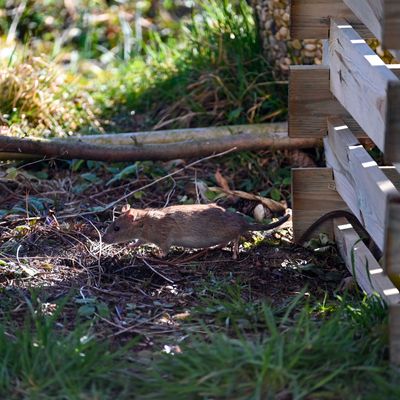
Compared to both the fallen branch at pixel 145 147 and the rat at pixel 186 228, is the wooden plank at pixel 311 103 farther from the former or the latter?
the fallen branch at pixel 145 147

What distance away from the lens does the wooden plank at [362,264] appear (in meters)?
4.21

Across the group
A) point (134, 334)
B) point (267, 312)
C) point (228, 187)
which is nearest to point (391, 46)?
point (267, 312)

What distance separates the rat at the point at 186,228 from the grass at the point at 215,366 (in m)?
1.23

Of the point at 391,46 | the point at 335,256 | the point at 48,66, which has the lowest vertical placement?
the point at 335,256

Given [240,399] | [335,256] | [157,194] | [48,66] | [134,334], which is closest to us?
[240,399]

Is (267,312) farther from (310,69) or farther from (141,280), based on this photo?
(310,69)

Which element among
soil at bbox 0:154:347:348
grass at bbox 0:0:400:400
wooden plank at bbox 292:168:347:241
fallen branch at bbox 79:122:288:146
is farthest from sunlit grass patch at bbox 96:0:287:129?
wooden plank at bbox 292:168:347:241

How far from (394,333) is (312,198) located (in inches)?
69.6

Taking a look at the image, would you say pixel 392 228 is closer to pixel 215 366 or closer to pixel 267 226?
pixel 215 366

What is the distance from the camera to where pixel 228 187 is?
6.39 meters

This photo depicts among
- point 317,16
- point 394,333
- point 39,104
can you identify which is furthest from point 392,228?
point 39,104

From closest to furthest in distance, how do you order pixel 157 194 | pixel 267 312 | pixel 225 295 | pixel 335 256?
pixel 267 312
pixel 225 295
pixel 335 256
pixel 157 194

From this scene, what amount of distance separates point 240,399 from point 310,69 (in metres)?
2.31

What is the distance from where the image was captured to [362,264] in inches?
184
